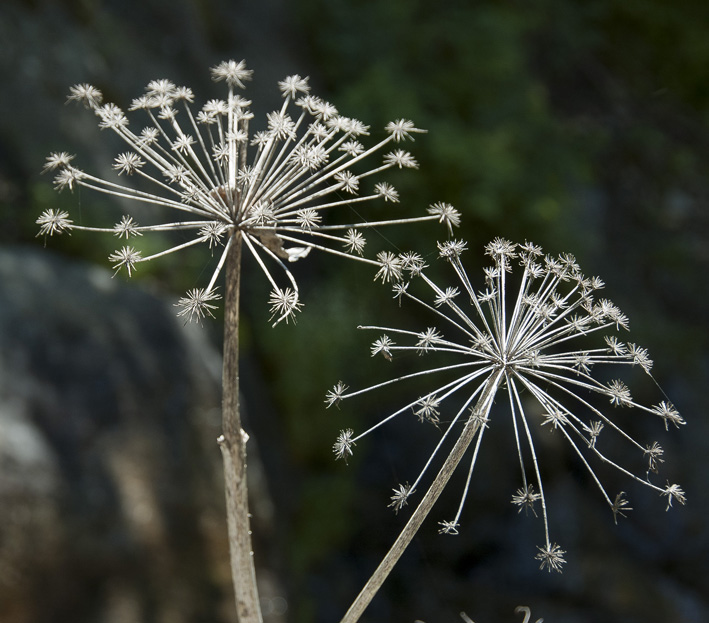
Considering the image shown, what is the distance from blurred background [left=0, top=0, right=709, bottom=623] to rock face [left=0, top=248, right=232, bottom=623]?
0.06 ft

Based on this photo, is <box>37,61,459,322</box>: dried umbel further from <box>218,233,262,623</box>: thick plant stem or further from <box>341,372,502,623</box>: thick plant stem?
<box>341,372,502,623</box>: thick plant stem

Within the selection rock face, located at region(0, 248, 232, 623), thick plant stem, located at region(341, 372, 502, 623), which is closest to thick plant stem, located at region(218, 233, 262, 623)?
thick plant stem, located at region(341, 372, 502, 623)

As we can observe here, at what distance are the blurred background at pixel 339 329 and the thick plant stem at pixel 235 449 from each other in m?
3.61

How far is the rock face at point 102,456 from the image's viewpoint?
4.94 m

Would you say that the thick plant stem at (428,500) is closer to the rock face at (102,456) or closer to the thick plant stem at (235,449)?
the thick plant stem at (235,449)

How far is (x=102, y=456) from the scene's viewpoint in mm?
5391

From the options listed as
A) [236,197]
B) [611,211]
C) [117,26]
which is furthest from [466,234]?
[236,197]

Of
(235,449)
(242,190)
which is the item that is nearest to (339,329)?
(242,190)

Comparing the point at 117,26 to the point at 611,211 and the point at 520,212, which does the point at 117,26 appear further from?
the point at 611,211

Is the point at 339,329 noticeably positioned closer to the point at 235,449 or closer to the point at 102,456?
the point at 102,456

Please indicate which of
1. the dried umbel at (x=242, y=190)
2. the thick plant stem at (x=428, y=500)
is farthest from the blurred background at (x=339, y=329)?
the thick plant stem at (x=428, y=500)

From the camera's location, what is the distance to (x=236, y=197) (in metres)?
1.93

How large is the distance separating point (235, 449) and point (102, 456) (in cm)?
395

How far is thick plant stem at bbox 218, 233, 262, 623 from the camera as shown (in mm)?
1797
